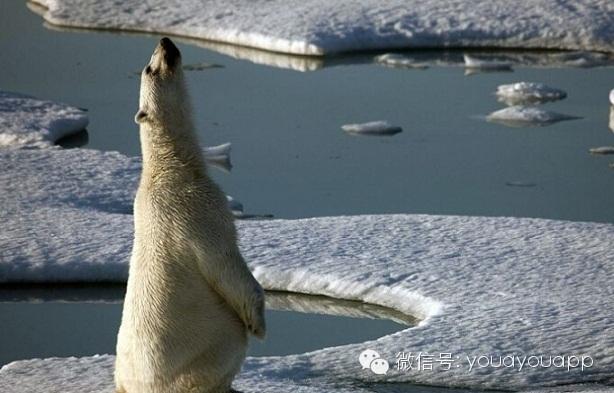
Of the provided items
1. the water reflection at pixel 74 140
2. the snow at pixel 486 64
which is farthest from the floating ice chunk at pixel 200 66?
the snow at pixel 486 64

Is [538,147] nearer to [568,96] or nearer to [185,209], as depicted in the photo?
[568,96]

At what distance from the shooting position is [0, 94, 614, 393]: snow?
4242 millimetres

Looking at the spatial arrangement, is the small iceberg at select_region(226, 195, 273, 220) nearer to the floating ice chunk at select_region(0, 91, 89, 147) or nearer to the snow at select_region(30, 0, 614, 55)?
the floating ice chunk at select_region(0, 91, 89, 147)

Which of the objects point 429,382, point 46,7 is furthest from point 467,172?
point 46,7

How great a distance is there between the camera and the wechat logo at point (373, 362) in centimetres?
427

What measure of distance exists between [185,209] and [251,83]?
234 inches

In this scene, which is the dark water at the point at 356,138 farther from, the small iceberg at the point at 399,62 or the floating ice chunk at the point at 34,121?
the floating ice chunk at the point at 34,121

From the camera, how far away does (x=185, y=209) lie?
11.1ft

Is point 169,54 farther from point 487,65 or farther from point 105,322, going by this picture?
point 487,65

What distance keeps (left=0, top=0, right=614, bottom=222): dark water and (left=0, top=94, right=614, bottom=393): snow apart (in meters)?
0.72

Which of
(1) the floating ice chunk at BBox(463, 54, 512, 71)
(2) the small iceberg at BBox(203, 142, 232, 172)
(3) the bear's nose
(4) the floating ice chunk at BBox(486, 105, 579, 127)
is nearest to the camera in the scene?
(3) the bear's nose

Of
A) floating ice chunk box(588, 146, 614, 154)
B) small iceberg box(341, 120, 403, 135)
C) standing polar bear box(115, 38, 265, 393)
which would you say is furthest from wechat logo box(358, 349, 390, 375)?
small iceberg box(341, 120, 403, 135)

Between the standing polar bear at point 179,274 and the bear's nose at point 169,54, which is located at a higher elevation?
the bear's nose at point 169,54

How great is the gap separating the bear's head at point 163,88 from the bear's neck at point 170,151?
39mm
